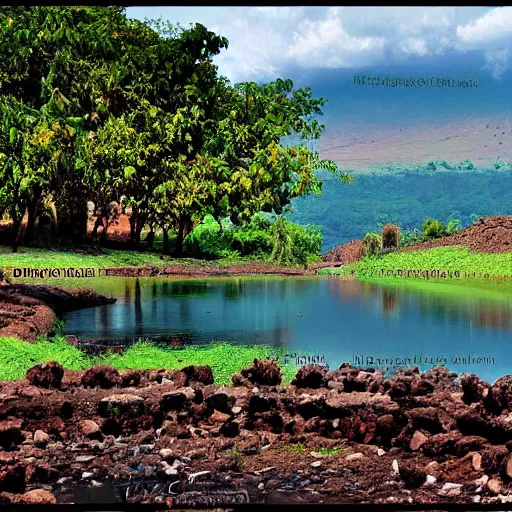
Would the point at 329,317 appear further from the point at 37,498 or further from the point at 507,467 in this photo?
the point at 37,498

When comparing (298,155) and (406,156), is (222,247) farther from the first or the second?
(406,156)

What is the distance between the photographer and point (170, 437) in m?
8.02

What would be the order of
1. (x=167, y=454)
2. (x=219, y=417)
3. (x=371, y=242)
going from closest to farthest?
(x=167, y=454)
(x=219, y=417)
(x=371, y=242)

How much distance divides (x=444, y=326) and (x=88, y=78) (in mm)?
3603

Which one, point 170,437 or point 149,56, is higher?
point 149,56

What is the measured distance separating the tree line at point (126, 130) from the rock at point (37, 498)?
2.14 meters

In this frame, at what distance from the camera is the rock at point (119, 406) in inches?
319

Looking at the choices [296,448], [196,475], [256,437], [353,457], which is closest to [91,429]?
[196,475]

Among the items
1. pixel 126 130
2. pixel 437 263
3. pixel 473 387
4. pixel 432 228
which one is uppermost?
pixel 126 130

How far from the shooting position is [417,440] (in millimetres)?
7965

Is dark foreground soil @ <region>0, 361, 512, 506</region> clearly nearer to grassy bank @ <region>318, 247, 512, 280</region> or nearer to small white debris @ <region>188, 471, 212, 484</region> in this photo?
small white debris @ <region>188, 471, 212, 484</region>

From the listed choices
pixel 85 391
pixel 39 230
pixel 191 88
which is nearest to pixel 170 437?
pixel 85 391

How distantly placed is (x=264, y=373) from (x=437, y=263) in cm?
175

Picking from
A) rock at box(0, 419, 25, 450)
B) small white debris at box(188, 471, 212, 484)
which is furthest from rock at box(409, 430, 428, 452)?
rock at box(0, 419, 25, 450)
